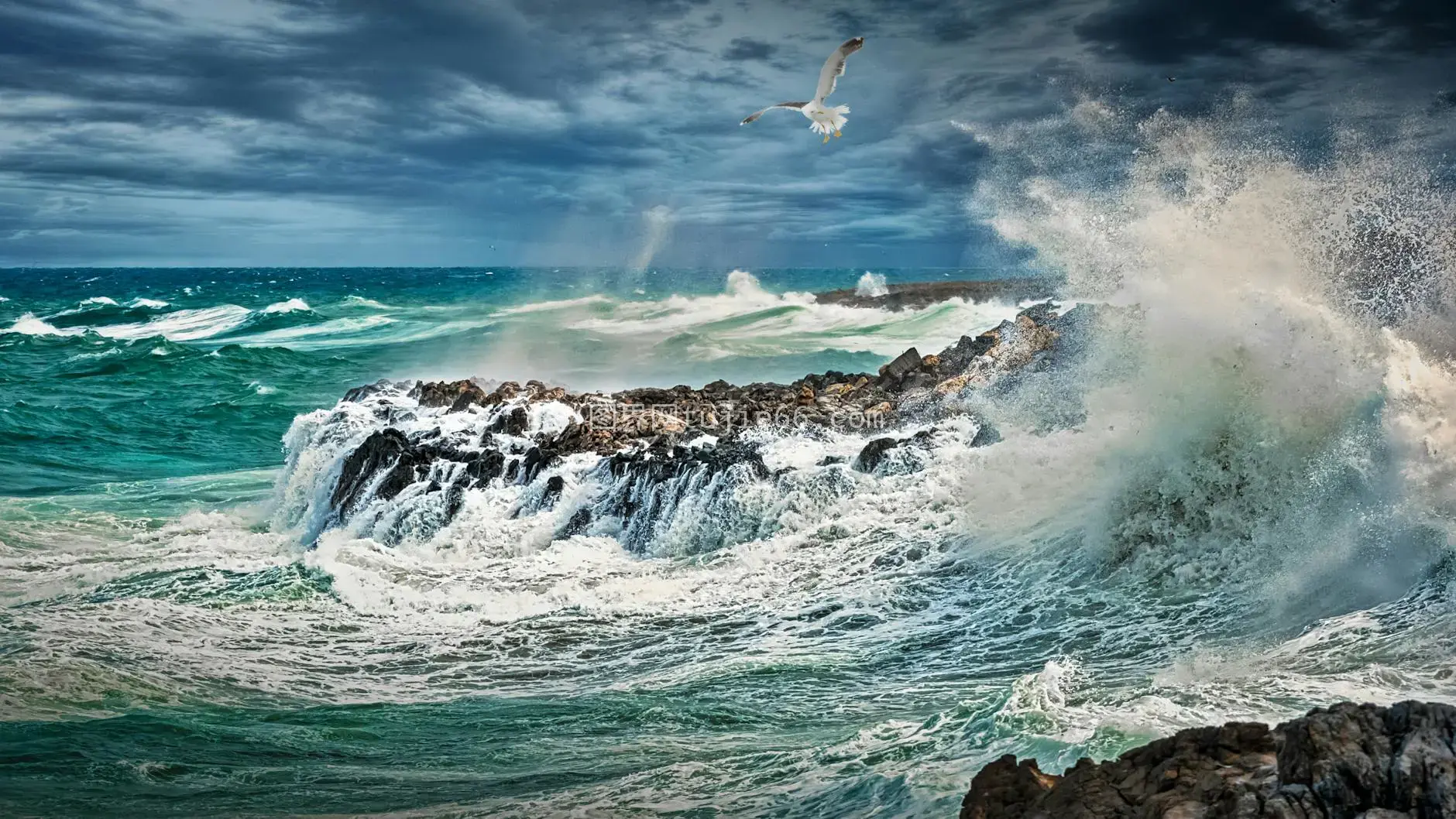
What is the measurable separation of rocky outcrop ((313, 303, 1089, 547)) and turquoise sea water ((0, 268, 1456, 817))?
498 millimetres

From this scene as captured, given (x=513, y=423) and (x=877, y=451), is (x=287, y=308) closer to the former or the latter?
(x=513, y=423)

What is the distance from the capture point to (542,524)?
40.8 ft

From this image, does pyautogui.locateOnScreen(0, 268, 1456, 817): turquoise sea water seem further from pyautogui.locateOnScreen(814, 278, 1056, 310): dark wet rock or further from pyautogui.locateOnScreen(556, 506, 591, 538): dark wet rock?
pyautogui.locateOnScreen(814, 278, 1056, 310): dark wet rock

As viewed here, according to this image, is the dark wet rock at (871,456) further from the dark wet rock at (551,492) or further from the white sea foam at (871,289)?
the white sea foam at (871,289)

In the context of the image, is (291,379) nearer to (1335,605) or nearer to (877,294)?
(877,294)

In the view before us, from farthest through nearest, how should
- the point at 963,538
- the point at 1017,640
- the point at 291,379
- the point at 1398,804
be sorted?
the point at 291,379, the point at 963,538, the point at 1017,640, the point at 1398,804

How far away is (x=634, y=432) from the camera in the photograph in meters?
14.8

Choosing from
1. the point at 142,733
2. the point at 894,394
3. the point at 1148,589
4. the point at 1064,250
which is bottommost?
the point at 142,733

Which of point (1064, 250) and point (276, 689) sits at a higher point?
point (1064, 250)

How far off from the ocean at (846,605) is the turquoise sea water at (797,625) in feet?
0.11

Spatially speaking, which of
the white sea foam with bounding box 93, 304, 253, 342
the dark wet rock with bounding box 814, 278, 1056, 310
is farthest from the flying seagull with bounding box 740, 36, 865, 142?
the white sea foam with bounding box 93, 304, 253, 342

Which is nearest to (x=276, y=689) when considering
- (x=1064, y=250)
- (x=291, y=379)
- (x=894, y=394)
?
(x=894, y=394)

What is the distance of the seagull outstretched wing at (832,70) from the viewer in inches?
390

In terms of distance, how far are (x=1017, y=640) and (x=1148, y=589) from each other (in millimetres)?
1227
